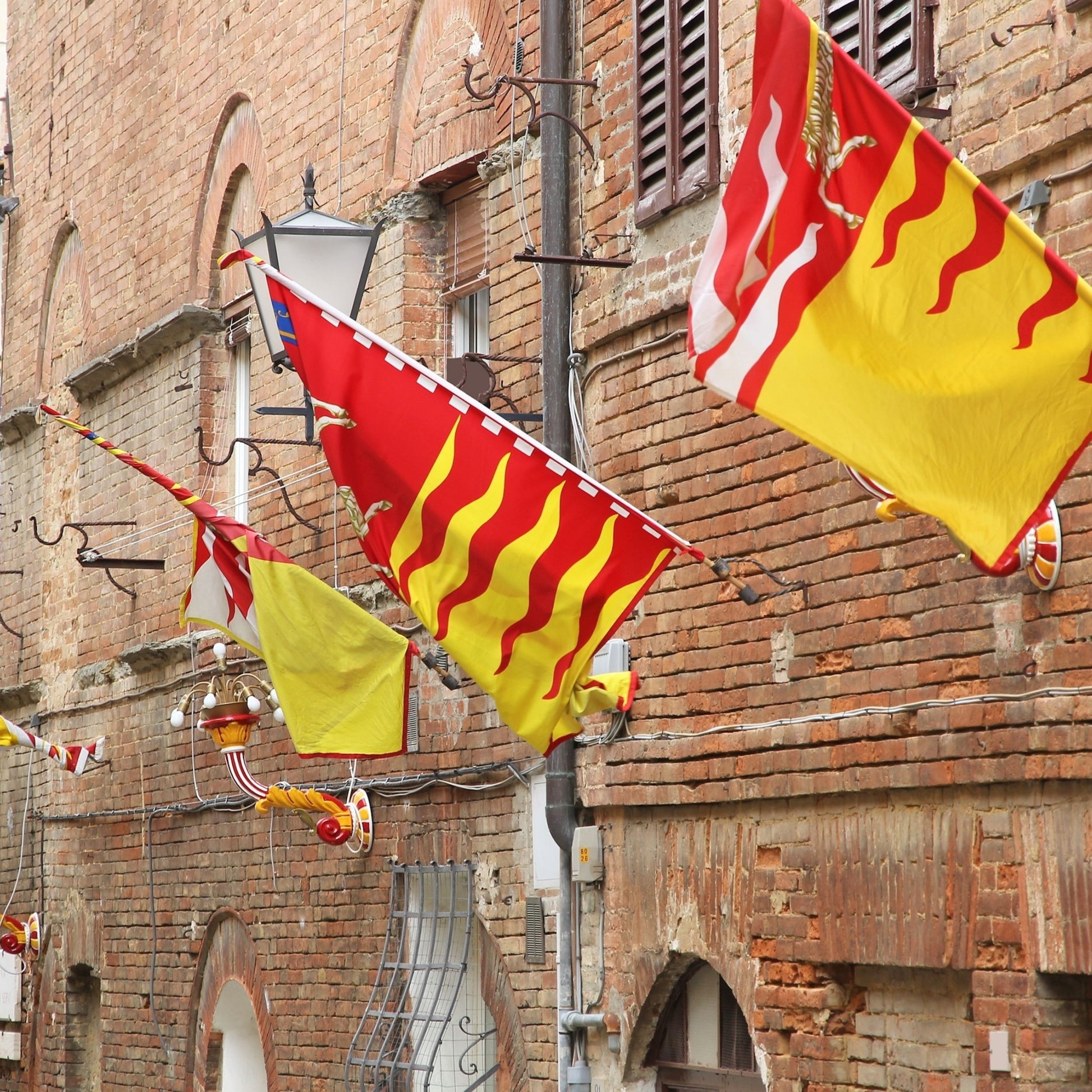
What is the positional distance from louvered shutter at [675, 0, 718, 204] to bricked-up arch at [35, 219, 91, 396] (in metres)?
8.20

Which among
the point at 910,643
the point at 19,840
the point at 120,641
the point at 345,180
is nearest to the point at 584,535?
the point at 910,643

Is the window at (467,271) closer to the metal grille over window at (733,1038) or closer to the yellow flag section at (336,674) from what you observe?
the yellow flag section at (336,674)

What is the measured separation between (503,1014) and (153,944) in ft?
15.5

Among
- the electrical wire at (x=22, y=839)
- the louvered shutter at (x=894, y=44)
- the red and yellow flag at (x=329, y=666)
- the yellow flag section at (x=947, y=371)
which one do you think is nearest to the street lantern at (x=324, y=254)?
the red and yellow flag at (x=329, y=666)

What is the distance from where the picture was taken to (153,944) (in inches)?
Answer: 557

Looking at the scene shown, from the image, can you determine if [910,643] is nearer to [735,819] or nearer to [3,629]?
[735,819]

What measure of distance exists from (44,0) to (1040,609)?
13379 mm

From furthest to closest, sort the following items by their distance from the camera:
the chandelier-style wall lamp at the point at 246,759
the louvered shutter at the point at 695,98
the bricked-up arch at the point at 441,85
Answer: the chandelier-style wall lamp at the point at 246,759
the bricked-up arch at the point at 441,85
the louvered shutter at the point at 695,98

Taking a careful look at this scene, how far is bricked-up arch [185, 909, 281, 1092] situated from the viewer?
41.5 feet

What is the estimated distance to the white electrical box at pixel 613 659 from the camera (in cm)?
927

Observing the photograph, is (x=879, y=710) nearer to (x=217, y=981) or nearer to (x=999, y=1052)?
(x=999, y=1052)

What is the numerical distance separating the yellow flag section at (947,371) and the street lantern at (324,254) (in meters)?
5.24

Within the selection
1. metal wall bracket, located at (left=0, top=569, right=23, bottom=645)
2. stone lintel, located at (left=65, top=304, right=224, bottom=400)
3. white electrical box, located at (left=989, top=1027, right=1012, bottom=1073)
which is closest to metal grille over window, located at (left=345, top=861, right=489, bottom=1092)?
white electrical box, located at (left=989, top=1027, right=1012, bottom=1073)

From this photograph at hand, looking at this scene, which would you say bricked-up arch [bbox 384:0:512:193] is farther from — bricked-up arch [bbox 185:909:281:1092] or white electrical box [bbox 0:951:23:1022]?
white electrical box [bbox 0:951:23:1022]
